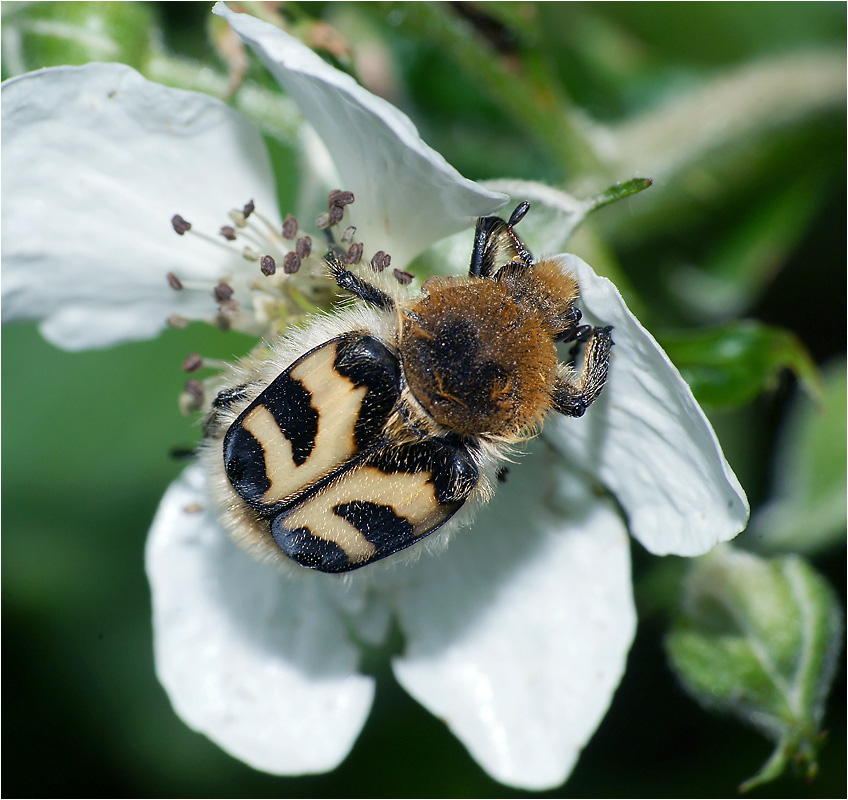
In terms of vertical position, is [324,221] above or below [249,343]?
above

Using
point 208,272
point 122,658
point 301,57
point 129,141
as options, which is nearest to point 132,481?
point 122,658

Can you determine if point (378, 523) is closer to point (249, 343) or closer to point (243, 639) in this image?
point (243, 639)

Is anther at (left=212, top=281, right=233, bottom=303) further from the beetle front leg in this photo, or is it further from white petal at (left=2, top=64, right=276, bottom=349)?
the beetle front leg

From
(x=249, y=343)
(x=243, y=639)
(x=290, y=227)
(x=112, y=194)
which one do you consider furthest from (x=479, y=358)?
(x=249, y=343)

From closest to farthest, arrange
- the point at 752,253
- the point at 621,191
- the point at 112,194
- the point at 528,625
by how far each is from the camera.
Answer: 1. the point at 621,191
2. the point at 112,194
3. the point at 528,625
4. the point at 752,253

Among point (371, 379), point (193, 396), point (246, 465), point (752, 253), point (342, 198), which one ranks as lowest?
point (752, 253)

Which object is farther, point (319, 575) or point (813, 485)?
point (813, 485)

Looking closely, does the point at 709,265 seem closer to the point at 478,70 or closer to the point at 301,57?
the point at 478,70
